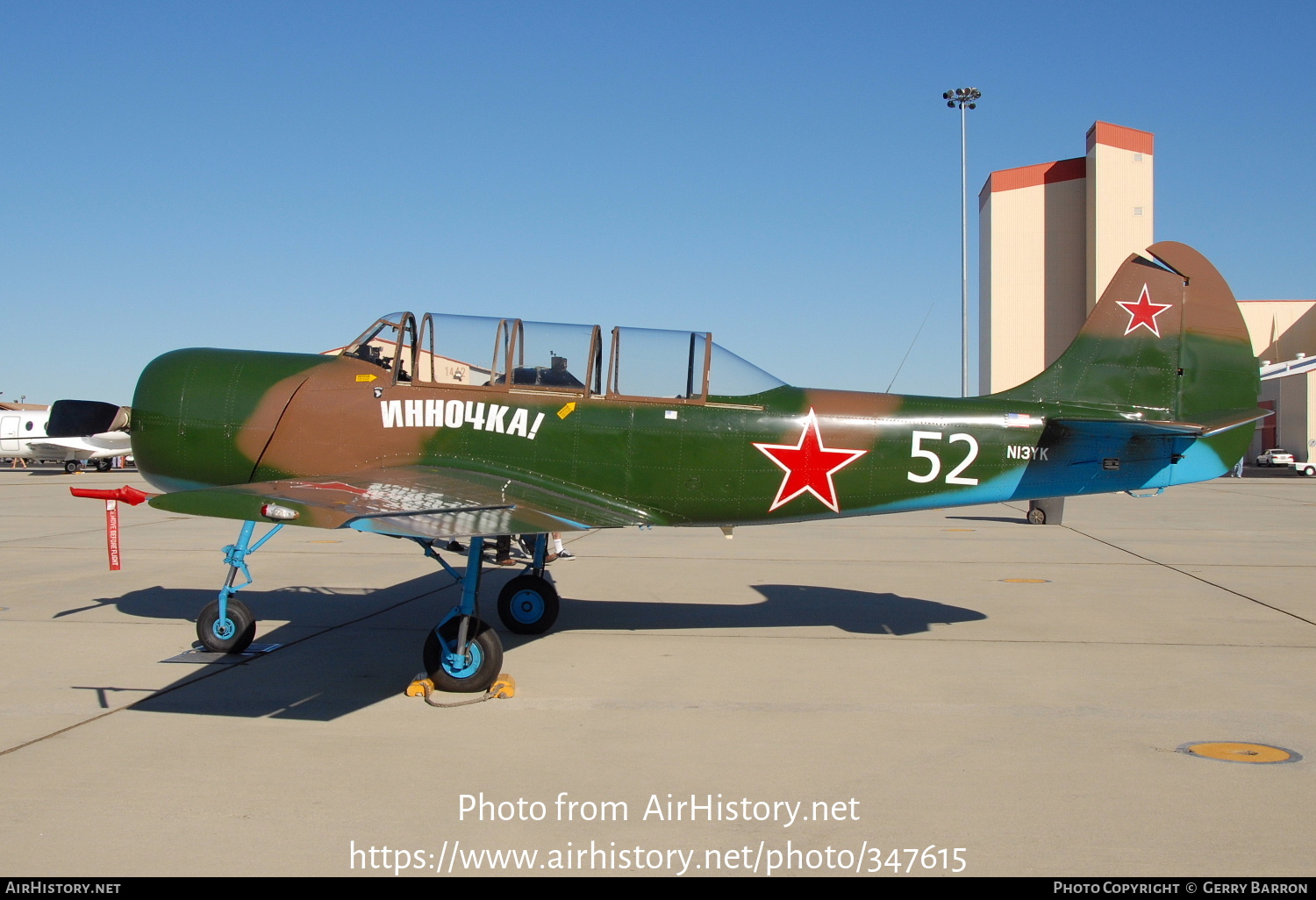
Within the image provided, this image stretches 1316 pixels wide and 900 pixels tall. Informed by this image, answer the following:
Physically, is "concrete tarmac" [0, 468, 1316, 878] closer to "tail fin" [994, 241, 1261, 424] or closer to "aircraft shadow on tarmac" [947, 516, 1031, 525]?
"tail fin" [994, 241, 1261, 424]

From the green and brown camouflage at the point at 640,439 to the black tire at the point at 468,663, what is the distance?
4.50 ft

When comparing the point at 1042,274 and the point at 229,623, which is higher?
the point at 1042,274

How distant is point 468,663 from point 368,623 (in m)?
2.68

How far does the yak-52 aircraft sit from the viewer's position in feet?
24.5

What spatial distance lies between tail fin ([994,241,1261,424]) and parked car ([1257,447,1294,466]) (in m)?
52.4

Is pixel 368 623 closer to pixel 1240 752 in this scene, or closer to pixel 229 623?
pixel 229 623

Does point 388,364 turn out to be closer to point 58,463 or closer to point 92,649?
point 92,649

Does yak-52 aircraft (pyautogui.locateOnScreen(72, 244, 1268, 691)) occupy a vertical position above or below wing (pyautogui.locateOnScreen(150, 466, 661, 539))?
above

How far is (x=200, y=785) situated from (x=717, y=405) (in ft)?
14.8

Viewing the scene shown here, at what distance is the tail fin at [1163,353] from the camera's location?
26.7 ft

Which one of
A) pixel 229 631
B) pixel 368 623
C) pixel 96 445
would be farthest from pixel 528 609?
pixel 96 445

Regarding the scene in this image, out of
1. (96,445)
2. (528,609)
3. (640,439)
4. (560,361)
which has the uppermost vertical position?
(560,361)

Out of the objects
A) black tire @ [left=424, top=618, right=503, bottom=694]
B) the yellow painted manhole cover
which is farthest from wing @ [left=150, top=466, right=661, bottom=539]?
the yellow painted manhole cover

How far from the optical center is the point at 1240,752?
5.14m
